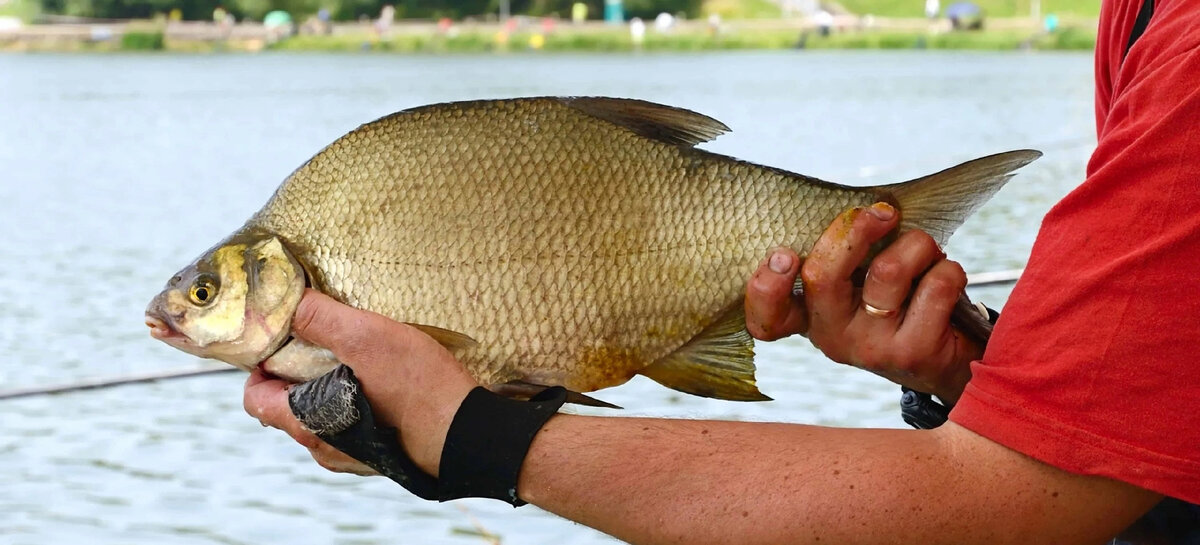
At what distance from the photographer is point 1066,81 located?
31.3 meters

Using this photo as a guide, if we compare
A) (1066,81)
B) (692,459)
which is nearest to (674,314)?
(692,459)

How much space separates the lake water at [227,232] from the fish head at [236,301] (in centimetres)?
57

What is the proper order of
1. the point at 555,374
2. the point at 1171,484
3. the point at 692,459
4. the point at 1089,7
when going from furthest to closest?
1. the point at 1089,7
2. the point at 555,374
3. the point at 692,459
4. the point at 1171,484

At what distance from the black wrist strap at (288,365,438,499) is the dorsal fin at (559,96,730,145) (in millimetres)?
447

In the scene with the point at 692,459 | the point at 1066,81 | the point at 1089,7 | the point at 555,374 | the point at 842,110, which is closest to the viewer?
the point at 692,459

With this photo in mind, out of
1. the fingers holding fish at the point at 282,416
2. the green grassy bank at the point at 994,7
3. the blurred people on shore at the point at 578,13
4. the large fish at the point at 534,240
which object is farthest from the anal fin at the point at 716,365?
the blurred people on shore at the point at 578,13

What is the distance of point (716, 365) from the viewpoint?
5.88ft

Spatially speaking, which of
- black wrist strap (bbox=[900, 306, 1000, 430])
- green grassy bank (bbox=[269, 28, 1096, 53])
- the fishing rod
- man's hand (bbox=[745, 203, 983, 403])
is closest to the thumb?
man's hand (bbox=[745, 203, 983, 403])

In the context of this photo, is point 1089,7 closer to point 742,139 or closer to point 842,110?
point 842,110

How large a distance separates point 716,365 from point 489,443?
35cm

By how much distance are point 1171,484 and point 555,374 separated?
0.71 meters

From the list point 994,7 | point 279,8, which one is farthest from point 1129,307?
point 994,7

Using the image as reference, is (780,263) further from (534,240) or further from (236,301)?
(236,301)

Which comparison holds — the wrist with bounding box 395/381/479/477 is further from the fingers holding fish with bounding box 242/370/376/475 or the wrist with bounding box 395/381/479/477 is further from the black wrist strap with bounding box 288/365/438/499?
the fingers holding fish with bounding box 242/370/376/475
